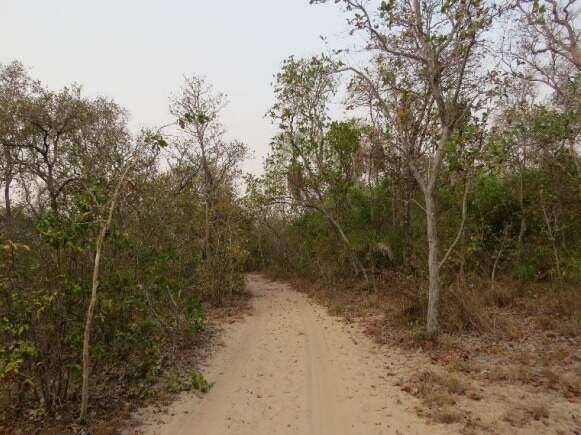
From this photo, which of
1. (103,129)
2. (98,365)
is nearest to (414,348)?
(98,365)

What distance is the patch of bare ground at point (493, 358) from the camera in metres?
4.29

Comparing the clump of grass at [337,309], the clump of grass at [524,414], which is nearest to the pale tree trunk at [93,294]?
the clump of grass at [524,414]

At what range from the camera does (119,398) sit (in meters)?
5.00

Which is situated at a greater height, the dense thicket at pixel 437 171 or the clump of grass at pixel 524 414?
the dense thicket at pixel 437 171

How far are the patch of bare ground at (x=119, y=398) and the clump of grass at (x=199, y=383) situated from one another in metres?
0.04

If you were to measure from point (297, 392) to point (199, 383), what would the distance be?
1427 mm

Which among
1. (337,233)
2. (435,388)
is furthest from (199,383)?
(337,233)

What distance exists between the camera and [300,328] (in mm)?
9281

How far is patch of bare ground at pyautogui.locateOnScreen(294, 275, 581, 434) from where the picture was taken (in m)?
4.29

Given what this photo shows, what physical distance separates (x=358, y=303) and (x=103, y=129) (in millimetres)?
12751

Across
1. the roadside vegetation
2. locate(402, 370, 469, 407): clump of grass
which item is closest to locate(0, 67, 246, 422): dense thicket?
the roadside vegetation

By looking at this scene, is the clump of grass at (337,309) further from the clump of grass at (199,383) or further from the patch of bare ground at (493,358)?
the clump of grass at (199,383)

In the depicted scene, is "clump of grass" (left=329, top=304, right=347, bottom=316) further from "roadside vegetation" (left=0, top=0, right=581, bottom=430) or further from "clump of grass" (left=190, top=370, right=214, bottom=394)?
"clump of grass" (left=190, top=370, right=214, bottom=394)

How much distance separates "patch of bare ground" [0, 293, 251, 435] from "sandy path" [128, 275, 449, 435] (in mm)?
295
